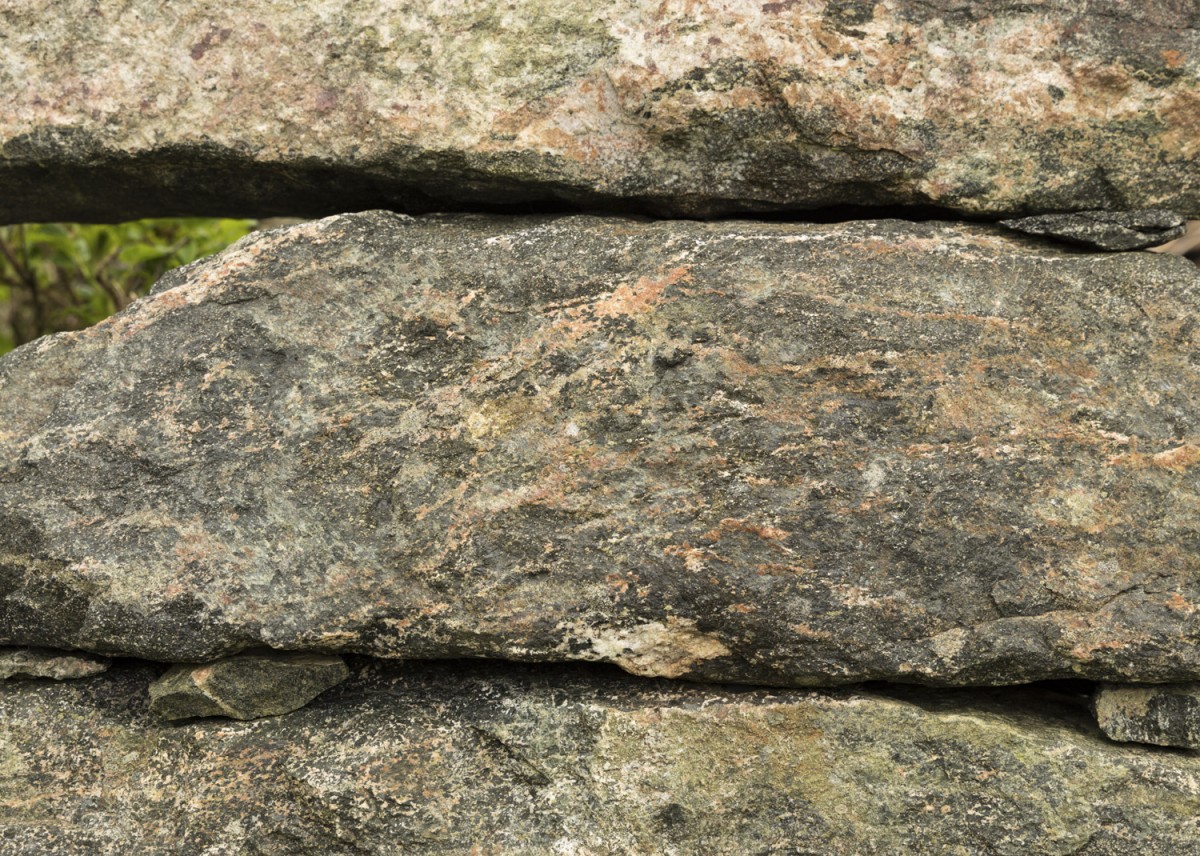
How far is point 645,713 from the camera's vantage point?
2.24 m

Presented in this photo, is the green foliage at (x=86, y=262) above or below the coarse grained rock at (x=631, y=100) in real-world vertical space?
below

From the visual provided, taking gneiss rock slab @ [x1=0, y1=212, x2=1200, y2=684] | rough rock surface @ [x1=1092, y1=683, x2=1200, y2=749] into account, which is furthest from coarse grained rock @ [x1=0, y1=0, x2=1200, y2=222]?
rough rock surface @ [x1=1092, y1=683, x2=1200, y2=749]

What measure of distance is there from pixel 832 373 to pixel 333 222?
3.52 ft

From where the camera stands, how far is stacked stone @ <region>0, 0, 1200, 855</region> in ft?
7.13

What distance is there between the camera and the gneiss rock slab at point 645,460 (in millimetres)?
2166

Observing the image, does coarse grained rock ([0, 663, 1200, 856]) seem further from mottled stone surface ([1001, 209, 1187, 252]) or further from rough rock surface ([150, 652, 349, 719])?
mottled stone surface ([1001, 209, 1187, 252])

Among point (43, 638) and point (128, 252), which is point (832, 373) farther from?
point (128, 252)

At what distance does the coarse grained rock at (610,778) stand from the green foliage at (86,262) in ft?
7.82

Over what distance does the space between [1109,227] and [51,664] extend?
2381 mm

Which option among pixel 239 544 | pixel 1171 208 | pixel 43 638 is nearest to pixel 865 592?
pixel 1171 208

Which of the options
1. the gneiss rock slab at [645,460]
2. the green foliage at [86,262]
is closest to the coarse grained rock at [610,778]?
the gneiss rock slab at [645,460]

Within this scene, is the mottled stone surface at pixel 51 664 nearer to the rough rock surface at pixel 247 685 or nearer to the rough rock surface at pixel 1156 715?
the rough rock surface at pixel 247 685

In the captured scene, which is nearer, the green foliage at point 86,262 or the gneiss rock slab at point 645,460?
the gneiss rock slab at point 645,460

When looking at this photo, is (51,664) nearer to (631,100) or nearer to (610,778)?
(610,778)
